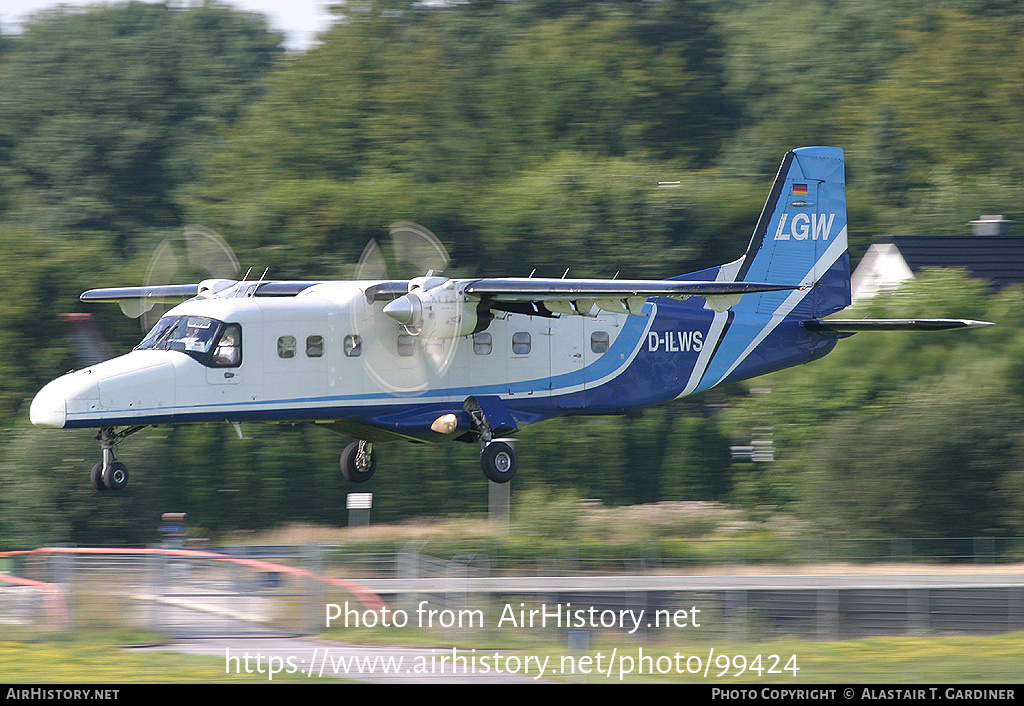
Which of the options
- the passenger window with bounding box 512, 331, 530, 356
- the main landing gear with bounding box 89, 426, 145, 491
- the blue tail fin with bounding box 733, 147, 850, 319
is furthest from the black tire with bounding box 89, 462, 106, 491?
the blue tail fin with bounding box 733, 147, 850, 319

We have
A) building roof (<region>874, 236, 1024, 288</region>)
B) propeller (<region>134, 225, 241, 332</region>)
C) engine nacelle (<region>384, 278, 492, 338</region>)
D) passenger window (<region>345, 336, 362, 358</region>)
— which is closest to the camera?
engine nacelle (<region>384, 278, 492, 338</region>)

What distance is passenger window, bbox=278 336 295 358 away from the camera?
58.6 ft

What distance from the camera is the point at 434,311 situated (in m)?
18.1

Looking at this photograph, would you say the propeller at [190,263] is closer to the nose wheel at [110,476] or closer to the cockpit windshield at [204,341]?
the cockpit windshield at [204,341]

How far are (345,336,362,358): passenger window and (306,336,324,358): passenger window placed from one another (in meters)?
0.36

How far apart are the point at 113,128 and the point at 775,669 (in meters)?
34.4

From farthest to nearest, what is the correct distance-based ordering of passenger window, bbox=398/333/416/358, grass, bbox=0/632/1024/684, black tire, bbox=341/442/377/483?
black tire, bbox=341/442/377/483 → passenger window, bbox=398/333/416/358 → grass, bbox=0/632/1024/684

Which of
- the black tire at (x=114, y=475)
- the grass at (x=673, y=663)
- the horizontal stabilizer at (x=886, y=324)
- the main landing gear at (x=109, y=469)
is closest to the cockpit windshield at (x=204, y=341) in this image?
the main landing gear at (x=109, y=469)

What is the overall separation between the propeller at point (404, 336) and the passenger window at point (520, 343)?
3.39 ft

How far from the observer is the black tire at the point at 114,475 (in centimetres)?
1712

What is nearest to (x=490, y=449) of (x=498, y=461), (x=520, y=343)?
(x=498, y=461)

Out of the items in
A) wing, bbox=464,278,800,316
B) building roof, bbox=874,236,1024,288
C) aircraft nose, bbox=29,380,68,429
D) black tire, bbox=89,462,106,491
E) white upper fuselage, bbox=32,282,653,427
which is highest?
building roof, bbox=874,236,1024,288

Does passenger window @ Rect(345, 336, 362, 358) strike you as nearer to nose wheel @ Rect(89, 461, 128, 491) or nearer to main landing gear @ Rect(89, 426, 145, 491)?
main landing gear @ Rect(89, 426, 145, 491)

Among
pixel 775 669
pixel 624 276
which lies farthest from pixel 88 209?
pixel 775 669
